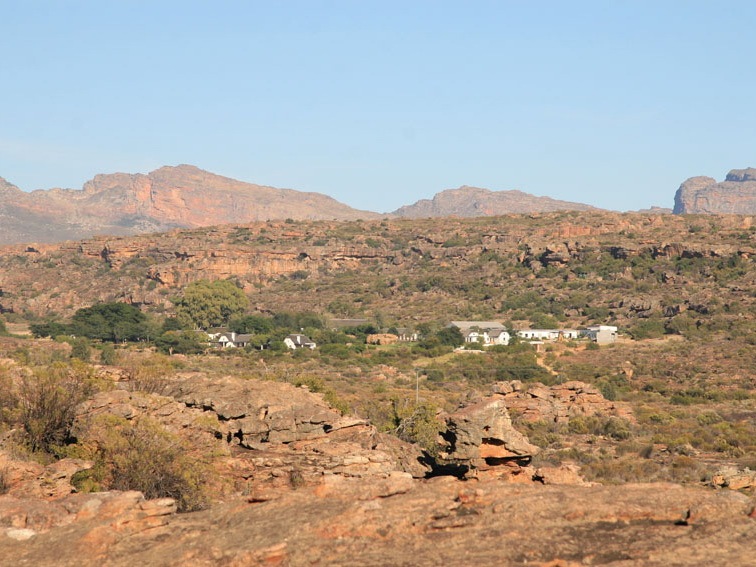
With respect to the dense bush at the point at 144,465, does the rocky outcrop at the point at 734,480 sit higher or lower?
lower

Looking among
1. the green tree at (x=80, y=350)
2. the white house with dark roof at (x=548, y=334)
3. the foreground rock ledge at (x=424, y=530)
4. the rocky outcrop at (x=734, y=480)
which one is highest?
the foreground rock ledge at (x=424, y=530)

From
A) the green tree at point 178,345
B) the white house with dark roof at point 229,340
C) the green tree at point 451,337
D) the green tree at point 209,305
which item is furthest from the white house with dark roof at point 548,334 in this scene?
the green tree at point 209,305

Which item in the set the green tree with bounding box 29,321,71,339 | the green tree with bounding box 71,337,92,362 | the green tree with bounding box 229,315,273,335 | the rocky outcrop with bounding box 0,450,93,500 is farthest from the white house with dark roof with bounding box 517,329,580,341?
the rocky outcrop with bounding box 0,450,93,500

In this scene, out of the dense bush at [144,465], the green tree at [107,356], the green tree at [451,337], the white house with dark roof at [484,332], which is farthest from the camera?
the white house with dark roof at [484,332]

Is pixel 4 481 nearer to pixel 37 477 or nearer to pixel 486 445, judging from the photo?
pixel 37 477

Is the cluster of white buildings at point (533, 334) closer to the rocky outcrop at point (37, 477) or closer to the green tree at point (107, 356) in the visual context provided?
the green tree at point (107, 356)

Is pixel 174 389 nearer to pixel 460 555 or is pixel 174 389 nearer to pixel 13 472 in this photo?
pixel 13 472

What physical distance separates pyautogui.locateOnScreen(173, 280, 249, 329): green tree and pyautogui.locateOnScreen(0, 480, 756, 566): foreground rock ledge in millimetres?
95900

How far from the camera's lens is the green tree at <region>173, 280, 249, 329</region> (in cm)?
11162

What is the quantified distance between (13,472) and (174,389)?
40.5ft

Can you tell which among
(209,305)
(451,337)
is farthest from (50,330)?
(451,337)

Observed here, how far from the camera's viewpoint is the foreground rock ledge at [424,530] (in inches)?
440

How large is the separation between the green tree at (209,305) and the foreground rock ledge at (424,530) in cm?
9590

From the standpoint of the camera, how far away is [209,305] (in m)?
113
